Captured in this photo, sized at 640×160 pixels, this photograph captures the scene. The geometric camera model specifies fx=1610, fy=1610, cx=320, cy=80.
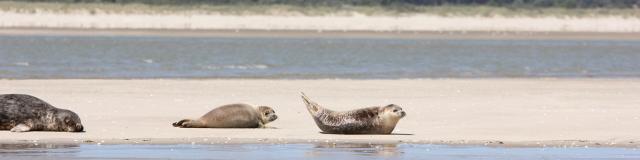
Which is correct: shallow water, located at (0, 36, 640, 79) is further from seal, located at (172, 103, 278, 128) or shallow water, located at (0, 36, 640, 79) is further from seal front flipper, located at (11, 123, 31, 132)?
seal front flipper, located at (11, 123, 31, 132)

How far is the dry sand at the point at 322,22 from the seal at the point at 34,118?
58850mm

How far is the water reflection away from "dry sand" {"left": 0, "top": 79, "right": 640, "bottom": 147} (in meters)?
0.48

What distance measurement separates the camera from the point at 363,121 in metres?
15.7

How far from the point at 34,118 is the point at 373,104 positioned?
665 cm

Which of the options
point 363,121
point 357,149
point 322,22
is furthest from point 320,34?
point 357,149

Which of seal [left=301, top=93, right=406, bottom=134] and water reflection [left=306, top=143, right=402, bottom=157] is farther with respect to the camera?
seal [left=301, top=93, right=406, bottom=134]

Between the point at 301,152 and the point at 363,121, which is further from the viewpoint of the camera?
the point at 363,121

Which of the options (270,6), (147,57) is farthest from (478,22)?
(147,57)

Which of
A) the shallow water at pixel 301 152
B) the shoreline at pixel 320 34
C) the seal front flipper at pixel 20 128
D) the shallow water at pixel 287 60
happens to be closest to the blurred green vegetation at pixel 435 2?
the shoreline at pixel 320 34

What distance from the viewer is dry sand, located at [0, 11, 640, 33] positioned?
76.0 m

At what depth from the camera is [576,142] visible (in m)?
14.7

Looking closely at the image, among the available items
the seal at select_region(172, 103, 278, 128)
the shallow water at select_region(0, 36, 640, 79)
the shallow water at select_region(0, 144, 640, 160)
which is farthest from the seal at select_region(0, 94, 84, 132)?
the shallow water at select_region(0, 36, 640, 79)

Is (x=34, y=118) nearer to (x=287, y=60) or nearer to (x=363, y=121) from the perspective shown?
(x=363, y=121)

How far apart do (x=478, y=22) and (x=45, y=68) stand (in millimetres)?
50378
